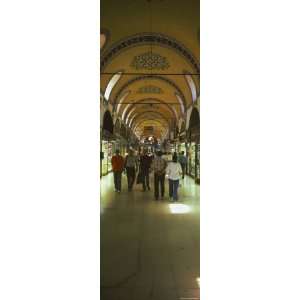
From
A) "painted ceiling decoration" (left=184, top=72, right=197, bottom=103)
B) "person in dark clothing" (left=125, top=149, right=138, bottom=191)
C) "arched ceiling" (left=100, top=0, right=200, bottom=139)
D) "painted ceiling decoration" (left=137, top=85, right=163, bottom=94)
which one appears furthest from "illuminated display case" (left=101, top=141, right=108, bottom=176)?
"painted ceiling decoration" (left=137, top=85, right=163, bottom=94)

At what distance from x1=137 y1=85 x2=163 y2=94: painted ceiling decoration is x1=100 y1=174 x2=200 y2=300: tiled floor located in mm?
13059

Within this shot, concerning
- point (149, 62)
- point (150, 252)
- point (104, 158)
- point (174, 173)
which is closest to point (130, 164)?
point (174, 173)

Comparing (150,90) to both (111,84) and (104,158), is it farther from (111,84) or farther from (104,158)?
(104,158)

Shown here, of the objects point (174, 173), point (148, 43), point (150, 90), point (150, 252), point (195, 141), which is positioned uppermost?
point (148, 43)

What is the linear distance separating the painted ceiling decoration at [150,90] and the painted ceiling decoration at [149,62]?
531 centimetres

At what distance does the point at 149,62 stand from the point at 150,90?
673 centimetres

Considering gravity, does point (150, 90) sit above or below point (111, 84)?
above

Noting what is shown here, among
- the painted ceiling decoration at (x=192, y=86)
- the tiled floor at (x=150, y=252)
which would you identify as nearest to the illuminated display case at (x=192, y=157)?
the painted ceiling decoration at (x=192, y=86)

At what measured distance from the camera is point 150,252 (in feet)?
16.2

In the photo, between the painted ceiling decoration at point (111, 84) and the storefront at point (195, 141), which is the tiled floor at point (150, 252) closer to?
the storefront at point (195, 141)

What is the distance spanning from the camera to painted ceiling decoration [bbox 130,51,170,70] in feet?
46.1

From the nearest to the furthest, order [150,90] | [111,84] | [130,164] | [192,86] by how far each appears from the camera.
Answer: [130,164] < [192,86] < [111,84] < [150,90]
